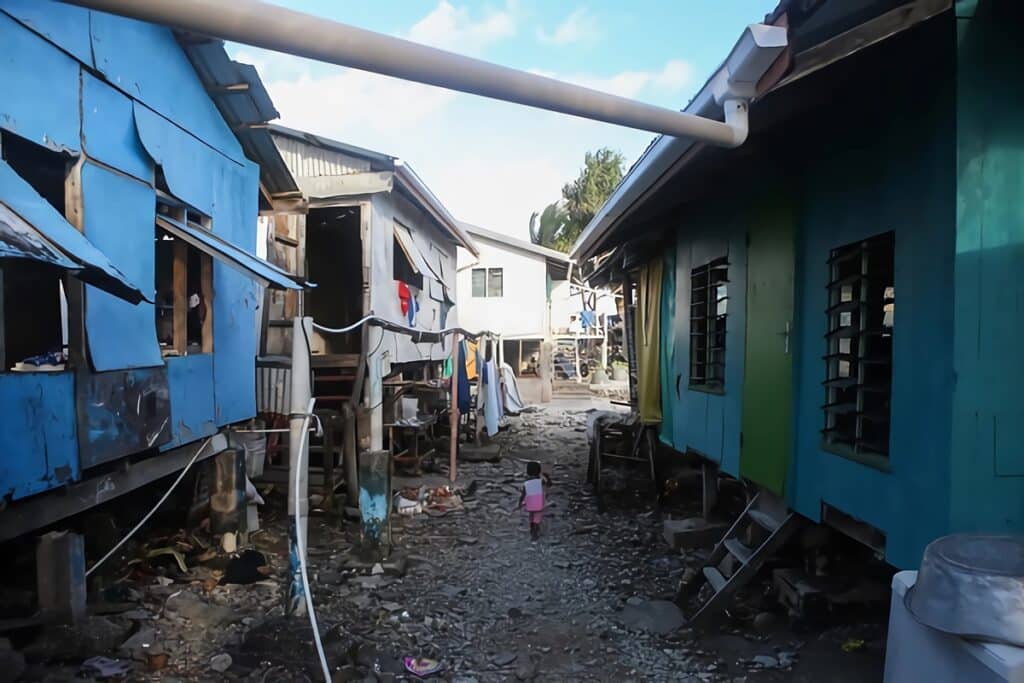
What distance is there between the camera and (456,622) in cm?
525

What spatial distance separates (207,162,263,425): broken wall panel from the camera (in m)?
6.61

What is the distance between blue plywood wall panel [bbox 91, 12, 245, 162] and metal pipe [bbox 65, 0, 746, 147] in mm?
3341

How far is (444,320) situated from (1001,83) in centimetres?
1284

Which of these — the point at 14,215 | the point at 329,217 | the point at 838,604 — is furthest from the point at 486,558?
the point at 329,217

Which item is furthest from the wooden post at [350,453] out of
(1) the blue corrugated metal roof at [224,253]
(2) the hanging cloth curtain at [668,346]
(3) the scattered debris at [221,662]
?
(2) the hanging cloth curtain at [668,346]

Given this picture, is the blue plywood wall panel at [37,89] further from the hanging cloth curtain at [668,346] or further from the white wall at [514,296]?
the white wall at [514,296]

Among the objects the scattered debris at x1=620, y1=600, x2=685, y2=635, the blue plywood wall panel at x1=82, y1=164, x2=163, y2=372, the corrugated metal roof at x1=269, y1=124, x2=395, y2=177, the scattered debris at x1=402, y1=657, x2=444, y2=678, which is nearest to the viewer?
the scattered debris at x1=402, y1=657, x2=444, y2=678

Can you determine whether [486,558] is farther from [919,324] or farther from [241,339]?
[919,324]

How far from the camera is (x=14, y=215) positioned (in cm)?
318

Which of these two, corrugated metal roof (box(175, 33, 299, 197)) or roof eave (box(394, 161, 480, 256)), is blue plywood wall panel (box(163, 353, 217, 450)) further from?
roof eave (box(394, 161, 480, 256))

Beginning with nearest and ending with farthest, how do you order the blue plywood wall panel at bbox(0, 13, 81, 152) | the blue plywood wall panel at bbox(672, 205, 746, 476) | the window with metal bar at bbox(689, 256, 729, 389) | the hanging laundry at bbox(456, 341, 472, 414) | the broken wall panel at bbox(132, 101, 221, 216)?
1. the blue plywood wall panel at bbox(0, 13, 81, 152)
2. the broken wall panel at bbox(132, 101, 221, 216)
3. the blue plywood wall panel at bbox(672, 205, 746, 476)
4. the window with metal bar at bbox(689, 256, 729, 389)
5. the hanging laundry at bbox(456, 341, 472, 414)

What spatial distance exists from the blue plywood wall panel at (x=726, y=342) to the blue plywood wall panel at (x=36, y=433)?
208 inches

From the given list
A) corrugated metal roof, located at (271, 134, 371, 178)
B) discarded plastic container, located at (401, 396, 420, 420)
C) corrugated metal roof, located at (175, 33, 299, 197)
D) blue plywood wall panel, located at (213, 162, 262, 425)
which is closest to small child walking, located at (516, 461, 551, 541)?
blue plywood wall panel, located at (213, 162, 262, 425)

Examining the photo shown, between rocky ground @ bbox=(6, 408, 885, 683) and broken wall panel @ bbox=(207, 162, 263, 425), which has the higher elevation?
broken wall panel @ bbox=(207, 162, 263, 425)
